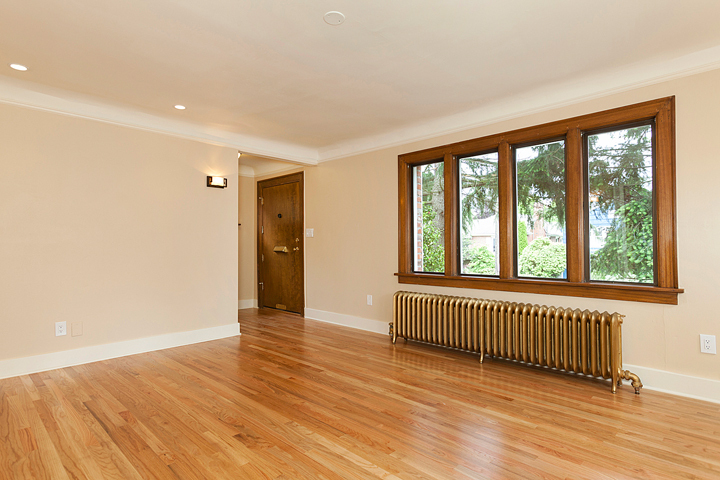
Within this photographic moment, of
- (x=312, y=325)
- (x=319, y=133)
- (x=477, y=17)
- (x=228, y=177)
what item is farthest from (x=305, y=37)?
(x=312, y=325)

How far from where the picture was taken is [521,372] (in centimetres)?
339

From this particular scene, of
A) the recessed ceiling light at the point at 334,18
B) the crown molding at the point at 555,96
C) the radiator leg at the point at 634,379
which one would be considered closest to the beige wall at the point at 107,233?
the crown molding at the point at 555,96

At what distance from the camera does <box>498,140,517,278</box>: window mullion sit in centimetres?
385

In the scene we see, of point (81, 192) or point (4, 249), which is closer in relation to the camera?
point (4, 249)

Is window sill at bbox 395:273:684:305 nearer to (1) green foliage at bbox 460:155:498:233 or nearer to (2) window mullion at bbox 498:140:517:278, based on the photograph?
(2) window mullion at bbox 498:140:517:278

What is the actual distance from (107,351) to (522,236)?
415 cm

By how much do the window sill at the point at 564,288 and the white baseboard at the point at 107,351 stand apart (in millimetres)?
2433

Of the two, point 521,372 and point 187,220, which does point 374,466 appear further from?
point 187,220

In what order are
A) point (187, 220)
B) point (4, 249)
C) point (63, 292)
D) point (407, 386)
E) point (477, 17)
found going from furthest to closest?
point (187, 220) < point (63, 292) < point (4, 249) < point (407, 386) < point (477, 17)

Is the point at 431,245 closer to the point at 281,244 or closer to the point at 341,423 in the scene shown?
the point at 341,423

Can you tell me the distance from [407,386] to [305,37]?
2581mm

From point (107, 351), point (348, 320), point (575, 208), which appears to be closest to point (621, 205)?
point (575, 208)

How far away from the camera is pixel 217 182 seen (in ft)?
15.3

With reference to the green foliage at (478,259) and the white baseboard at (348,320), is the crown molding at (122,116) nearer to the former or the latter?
the white baseboard at (348,320)
